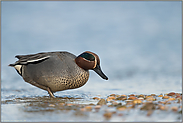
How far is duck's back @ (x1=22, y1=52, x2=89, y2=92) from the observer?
5023 millimetres

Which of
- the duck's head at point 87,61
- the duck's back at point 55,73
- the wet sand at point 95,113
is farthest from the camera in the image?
the duck's head at point 87,61

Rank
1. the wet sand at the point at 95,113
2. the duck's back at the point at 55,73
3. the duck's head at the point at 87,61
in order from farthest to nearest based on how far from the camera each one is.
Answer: the duck's head at the point at 87,61, the duck's back at the point at 55,73, the wet sand at the point at 95,113

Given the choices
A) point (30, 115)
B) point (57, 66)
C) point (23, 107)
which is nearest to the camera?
point (30, 115)

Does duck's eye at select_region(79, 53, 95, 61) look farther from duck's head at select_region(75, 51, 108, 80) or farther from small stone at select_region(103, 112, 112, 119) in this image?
small stone at select_region(103, 112, 112, 119)

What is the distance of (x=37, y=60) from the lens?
5.11 meters

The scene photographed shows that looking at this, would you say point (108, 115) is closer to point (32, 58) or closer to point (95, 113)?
point (95, 113)

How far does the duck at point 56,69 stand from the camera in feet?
16.5

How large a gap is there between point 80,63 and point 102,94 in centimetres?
94

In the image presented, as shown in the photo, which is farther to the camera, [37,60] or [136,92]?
[136,92]

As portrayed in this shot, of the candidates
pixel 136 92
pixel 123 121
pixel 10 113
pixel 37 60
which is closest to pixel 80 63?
pixel 37 60

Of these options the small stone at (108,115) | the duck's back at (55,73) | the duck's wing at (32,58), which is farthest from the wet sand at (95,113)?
the duck's wing at (32,58)

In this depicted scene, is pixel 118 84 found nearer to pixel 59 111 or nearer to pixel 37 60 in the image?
pixel 37 60

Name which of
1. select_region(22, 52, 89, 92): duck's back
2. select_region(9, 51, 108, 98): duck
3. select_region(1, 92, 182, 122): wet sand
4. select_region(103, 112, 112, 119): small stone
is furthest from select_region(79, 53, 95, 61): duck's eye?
select_region(103, 112, 112, 119): small stone

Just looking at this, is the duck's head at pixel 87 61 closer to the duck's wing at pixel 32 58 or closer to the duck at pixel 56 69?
the duck at pixel 56 69
